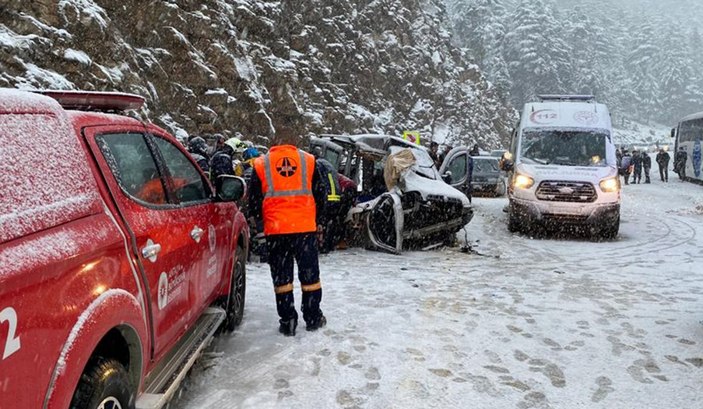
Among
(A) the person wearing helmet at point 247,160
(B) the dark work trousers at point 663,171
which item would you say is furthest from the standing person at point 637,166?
(A) the person wearing helmet at point 247,160

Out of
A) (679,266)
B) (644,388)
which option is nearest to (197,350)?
(644,388)

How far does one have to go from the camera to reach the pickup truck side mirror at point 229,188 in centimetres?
418

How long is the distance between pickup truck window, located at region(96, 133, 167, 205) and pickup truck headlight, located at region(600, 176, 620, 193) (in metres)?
9.30

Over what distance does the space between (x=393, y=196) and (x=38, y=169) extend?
23.4 ft

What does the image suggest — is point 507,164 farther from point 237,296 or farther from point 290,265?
point 237,296

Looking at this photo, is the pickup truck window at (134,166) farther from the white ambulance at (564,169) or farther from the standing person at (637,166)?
the standing person at (637,166)

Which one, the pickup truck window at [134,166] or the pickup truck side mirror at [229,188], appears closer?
the pickup truck window at [134,166]

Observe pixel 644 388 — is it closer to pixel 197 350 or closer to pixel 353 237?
pixel 197 350

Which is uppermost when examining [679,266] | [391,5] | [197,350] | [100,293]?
[391,5]

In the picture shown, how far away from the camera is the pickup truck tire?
6.92ft

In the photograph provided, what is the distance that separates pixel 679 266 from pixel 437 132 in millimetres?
42467

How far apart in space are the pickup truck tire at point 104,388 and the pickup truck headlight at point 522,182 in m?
9.63

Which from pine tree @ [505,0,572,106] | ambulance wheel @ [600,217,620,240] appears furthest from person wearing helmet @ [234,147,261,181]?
pine tree @ [505,0,572,106]

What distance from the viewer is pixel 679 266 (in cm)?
859
